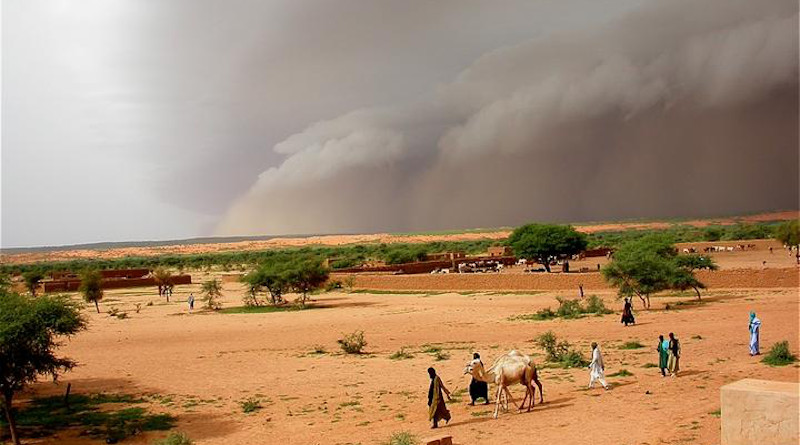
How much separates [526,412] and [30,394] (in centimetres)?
1717

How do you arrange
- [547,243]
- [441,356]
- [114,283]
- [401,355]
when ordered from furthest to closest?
[114,283] → [547,243] → [401,355] → [441,356]

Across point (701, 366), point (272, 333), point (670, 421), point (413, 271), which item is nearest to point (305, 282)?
point (272, 333)

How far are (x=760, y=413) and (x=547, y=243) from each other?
57109 mm

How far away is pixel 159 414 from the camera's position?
18.0 meters

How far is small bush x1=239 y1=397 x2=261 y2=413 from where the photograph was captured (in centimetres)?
1780

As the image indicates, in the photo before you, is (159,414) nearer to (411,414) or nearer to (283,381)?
(283,381)

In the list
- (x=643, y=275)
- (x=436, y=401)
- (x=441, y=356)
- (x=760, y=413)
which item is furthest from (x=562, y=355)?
(x=643, y=275)

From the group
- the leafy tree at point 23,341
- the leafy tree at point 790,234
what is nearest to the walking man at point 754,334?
the leafy tree at point 23,341

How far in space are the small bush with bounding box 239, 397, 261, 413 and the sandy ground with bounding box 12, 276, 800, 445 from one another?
0.78 ft

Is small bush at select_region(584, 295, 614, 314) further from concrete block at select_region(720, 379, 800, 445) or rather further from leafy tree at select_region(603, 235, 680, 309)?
concrete block at select_region(720, 379, 800, 445)

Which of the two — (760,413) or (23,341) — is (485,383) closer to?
(760,413)

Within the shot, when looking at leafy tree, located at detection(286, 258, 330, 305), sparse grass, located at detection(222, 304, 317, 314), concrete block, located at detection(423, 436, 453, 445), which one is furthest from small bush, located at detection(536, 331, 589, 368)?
leafy tree, located at detection(286, 258, 330, 305)

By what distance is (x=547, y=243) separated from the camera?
65.8 m

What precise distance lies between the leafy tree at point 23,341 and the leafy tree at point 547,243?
175ft
